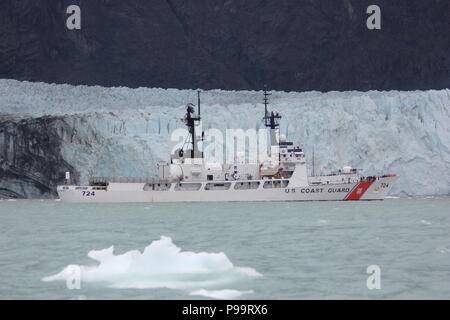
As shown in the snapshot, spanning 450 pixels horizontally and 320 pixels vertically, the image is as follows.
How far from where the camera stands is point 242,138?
49125mm

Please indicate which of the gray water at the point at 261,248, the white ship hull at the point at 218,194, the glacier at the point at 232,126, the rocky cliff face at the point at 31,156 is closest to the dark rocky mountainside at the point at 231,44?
the rocky cliff face at the point at 31,156

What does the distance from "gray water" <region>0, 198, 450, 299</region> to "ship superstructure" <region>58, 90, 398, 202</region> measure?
39.4 feet

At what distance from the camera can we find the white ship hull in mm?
47688

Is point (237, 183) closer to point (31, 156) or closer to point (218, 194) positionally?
point (218, 194)

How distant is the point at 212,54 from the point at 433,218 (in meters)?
51.3

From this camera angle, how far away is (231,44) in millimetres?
78438

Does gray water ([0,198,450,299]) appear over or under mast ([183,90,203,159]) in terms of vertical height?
under

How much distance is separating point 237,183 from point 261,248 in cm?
2932

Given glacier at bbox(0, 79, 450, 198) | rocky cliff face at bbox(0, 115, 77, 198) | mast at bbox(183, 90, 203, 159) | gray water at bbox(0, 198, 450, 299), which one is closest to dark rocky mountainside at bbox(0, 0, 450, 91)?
rocky cliff face at bbox(0, 115, 77, 198)

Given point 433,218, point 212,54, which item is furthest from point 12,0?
point 433,218

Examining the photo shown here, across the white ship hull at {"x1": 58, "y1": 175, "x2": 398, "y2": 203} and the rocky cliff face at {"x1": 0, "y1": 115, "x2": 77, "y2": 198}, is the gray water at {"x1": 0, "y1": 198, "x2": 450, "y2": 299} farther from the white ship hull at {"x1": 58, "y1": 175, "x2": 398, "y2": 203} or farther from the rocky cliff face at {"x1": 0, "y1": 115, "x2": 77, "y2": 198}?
the rocky cliff face at {"x1": 0, "y1": 115, "x2": 77, "y2": 198}

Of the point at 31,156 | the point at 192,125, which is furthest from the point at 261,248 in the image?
the point at 31,156

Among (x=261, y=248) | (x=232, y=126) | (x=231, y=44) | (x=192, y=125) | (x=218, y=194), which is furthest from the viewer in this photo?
(x=231, y=44)
